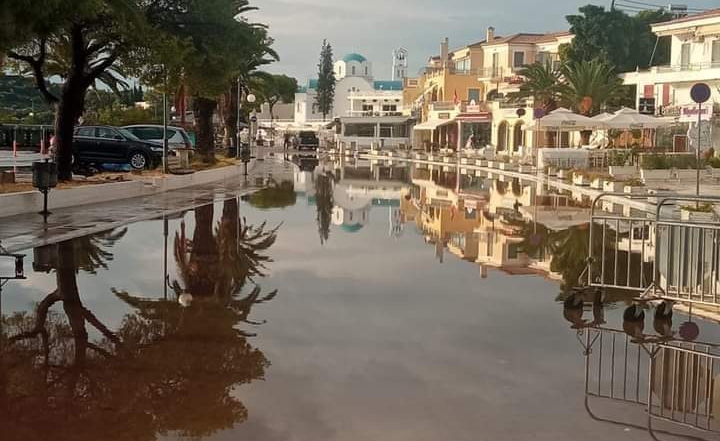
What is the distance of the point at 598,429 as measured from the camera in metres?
5.82

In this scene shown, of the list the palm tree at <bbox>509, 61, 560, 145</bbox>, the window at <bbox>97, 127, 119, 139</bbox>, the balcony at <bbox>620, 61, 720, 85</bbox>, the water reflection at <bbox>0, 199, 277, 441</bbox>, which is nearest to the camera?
the water reflection at <bbox>0, 199, 277, 441</bbox>

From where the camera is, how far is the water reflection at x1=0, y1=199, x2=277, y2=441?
5801 millimetres

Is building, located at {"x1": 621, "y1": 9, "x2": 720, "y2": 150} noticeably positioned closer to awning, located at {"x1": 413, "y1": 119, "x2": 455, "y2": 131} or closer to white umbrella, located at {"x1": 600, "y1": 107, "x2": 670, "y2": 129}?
white umbrella, located at {"x1": 600, "y1": 107, "x2": 670, "y2": 129}

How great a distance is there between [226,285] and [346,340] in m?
3.41

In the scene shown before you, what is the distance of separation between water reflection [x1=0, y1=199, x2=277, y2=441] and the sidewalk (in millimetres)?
3536

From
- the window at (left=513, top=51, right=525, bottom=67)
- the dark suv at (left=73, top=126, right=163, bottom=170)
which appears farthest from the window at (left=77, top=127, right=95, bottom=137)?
the window at (left=513, top=51, right=525, bottom=67)

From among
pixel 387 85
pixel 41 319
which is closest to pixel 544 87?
pixel 41 319

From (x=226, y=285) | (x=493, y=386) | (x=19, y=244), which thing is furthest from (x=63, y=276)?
(x=493, y=386)

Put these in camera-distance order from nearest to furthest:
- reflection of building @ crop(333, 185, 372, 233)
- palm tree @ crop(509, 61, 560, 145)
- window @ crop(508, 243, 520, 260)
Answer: window @ crop(508, 243, 520, 260) < reflection of building @ crop(333, 185, 372, 233) < palm tree @ crop(509, 61, 560, 145)

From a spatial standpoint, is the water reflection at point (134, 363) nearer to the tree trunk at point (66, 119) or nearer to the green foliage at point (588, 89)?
the tree trunk at point (66, 119)

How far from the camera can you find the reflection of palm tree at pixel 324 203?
714 inches

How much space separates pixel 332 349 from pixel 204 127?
34.0 m

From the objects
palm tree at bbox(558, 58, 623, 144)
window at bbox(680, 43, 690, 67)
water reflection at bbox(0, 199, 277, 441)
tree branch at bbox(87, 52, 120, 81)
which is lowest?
water reflection at bbox(0, 199, 277, 441)

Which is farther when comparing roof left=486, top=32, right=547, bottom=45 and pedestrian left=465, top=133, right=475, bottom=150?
roof left=486, top=32, right=547, bottom=45
